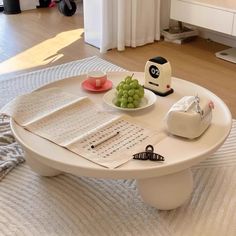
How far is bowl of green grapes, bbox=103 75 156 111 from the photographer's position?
5.39 feet

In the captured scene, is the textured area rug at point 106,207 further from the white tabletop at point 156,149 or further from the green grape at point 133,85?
the green grape at point 133,85

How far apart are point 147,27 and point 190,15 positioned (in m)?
0.49

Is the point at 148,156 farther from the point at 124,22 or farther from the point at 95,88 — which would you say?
the point at 124,22

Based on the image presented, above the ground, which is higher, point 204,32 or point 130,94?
point 130,94

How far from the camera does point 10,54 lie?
130 inches

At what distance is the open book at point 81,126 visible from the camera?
141 cm

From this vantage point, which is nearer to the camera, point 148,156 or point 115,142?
point 148,156

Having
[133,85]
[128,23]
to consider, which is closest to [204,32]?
[128,23]

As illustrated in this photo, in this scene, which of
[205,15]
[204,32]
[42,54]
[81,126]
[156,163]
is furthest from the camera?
[204,32]

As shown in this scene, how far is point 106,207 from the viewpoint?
1.60 metres

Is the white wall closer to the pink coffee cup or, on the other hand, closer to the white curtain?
the white curtain

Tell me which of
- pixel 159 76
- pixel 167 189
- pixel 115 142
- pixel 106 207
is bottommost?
pixel 106 207

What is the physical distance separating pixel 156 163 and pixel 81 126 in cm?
38

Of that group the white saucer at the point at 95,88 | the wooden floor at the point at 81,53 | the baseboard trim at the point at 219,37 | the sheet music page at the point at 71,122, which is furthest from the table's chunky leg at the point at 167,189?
the baseboard trim at the point at 219,37
